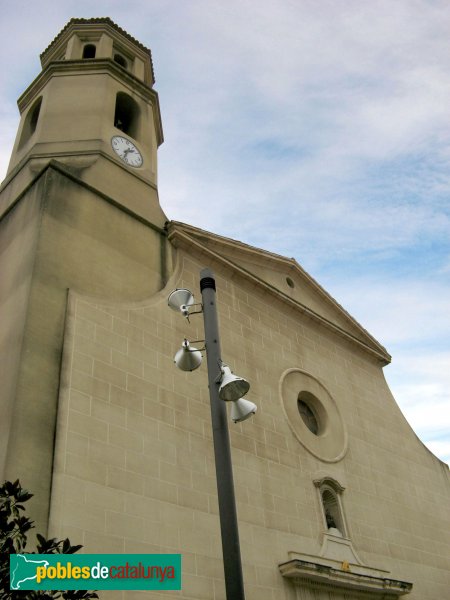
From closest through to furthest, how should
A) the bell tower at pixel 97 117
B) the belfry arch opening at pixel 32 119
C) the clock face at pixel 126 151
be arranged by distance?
the bell tower at pixel 97 117 < the clock face at pixel 126 151 < the belfry arch opening at pixel 32 119

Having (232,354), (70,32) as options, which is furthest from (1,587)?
(70,32)

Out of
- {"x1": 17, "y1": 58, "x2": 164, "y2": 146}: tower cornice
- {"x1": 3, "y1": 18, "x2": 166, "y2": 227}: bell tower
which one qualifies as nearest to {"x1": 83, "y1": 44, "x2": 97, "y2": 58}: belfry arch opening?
{"x1": 3, "y1": 18, "x2": 166, "y2": 227}: bell tower

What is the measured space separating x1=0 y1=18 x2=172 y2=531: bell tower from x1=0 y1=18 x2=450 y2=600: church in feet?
0.15

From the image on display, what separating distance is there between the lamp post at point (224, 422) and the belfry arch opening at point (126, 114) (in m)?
11.8

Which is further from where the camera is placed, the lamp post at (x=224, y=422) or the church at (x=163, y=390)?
the church at (x=163, y=390)

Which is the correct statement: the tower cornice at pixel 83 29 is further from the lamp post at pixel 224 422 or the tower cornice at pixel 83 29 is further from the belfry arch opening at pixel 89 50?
the lamp post at pixel 224 422

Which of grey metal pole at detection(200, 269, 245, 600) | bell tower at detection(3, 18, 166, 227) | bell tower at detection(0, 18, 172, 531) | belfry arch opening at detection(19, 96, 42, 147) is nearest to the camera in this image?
grey metal pole at detection(200, 269, 245, 600)

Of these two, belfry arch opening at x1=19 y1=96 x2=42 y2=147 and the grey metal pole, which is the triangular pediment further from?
the grey metal pole

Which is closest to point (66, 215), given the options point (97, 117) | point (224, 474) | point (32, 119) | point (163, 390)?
point (163, 390)

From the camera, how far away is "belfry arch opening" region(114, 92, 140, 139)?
1795 centimetres

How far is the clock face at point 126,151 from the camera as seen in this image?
16.0 meters

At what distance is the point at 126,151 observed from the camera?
1630 centimetres

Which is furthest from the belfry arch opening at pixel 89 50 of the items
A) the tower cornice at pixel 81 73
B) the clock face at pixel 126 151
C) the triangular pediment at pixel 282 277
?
the triangular pediment at pixel 282 277

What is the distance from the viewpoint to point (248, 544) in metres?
11.1
